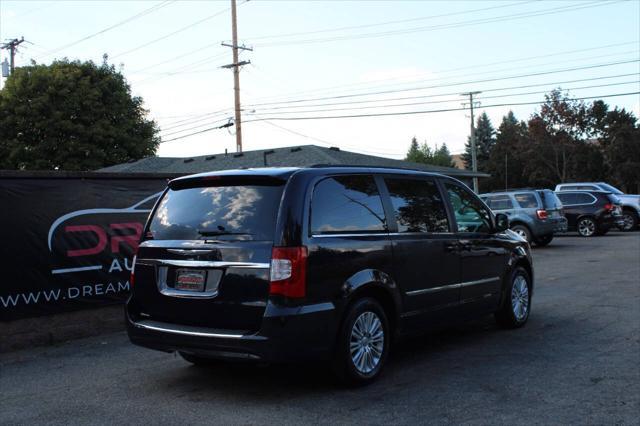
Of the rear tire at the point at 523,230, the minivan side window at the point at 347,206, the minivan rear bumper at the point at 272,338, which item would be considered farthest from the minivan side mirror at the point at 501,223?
the rear tire at the point at 523,230

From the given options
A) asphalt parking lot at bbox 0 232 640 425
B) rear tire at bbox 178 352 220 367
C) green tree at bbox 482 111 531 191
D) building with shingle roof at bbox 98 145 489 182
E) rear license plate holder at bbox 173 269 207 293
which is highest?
green tree at bbox 482 111 531 191

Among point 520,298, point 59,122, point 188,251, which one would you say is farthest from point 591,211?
point 59,122

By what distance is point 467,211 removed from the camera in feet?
23.0

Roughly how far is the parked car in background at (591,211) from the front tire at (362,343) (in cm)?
2005

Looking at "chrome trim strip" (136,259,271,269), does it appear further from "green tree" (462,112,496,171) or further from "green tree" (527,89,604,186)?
"green tree" (462,112,496,171)

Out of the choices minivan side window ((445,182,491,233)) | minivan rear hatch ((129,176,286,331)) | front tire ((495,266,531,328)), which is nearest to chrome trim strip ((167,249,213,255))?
minivan rear hatch ((129,176,286,331))

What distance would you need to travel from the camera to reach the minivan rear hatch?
4.77 meters

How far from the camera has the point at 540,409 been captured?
464 cm

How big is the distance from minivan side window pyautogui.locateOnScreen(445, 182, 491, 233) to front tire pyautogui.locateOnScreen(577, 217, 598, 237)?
18.0 m

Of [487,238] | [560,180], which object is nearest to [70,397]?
[487,238]

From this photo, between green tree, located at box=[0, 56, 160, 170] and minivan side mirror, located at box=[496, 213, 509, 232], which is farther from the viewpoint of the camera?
green tree, located at box=[0, 56, 160, 170]

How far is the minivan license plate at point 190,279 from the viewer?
4.95 meters

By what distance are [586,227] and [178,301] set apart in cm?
2162

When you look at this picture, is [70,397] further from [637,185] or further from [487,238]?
[637,185]
